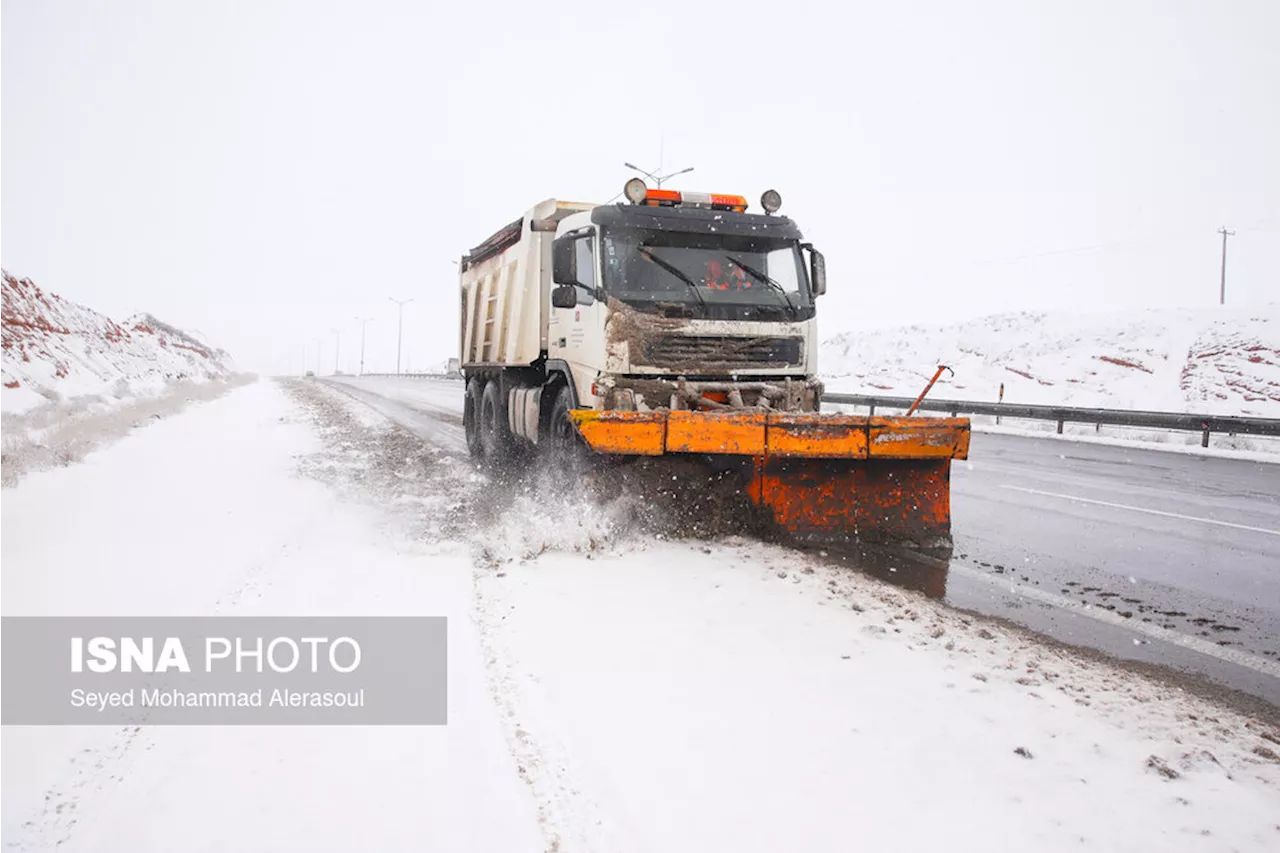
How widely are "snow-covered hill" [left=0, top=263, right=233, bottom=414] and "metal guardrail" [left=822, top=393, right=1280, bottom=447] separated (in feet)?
53.7

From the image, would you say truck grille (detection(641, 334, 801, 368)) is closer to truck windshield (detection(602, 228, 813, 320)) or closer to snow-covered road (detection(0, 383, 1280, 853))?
truck windshield (detection(602, 228, 813, 320))

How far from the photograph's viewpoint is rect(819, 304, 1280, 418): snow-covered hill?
31.0 m

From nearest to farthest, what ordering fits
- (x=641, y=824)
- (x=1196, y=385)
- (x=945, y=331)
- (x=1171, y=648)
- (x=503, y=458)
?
(x=641, y=824), (x=1171, y=648), (x=503, y=458), (x=1196, y=385), (x=945, y=331)

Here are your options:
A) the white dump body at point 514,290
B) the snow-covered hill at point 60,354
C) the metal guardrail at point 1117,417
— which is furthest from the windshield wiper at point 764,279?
the snow-covered hill at point 60,354

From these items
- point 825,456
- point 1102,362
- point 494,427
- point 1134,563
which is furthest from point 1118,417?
point 1102,362

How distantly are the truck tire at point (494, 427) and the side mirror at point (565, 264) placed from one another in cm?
315

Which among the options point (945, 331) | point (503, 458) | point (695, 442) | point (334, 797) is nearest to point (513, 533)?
point (695, 442)

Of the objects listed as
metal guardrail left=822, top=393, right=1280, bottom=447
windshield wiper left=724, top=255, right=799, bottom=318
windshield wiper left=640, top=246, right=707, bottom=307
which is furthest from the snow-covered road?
metal guardrail left=822, top=393, right=1280, bottom=447

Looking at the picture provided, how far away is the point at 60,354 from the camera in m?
23.4

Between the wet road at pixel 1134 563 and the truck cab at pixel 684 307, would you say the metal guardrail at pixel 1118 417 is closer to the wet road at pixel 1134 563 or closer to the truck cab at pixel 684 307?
the wet road at pixel 1134 563

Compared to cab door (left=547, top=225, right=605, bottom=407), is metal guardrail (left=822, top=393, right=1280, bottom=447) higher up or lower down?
lower down

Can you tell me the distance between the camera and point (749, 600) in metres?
4.75

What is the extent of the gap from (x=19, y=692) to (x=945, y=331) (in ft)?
171

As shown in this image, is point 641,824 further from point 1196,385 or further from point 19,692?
point 1196,385
